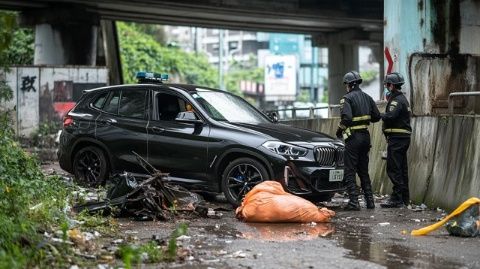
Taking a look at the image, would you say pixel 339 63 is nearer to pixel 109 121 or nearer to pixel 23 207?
pixel 109 121

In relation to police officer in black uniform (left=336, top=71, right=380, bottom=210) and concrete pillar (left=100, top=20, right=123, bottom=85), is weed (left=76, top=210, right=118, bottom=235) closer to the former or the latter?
police officer in black uniform (left=336, top=71, right=380, bottom=210)

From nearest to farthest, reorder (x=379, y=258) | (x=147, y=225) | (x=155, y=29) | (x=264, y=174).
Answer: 1. (x=379, y=258)
2. (x=147, y=225)
3. (x=264, y=174)
4. (x=155, y=29)

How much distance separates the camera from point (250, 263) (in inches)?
218

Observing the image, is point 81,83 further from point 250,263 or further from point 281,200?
point 250,263

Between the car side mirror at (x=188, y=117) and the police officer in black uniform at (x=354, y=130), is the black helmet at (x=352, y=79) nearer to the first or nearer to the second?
the police officer in black uniform at (x=354, y=130)

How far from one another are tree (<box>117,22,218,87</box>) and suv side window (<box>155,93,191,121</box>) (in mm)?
32346

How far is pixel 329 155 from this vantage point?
896 cm

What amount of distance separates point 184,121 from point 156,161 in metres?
0.77

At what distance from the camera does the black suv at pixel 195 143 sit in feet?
28.4

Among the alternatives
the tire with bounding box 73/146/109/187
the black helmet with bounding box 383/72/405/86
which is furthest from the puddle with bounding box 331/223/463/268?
the tire with bounding box 73/146/109/187

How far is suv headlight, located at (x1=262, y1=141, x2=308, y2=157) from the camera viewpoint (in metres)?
8.58

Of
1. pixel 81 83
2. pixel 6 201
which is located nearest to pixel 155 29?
pixel 81 83

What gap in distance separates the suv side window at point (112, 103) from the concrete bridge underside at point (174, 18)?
1463cm

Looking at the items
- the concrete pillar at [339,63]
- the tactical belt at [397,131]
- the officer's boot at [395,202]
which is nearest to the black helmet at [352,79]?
the tactical belt at [397,131]
